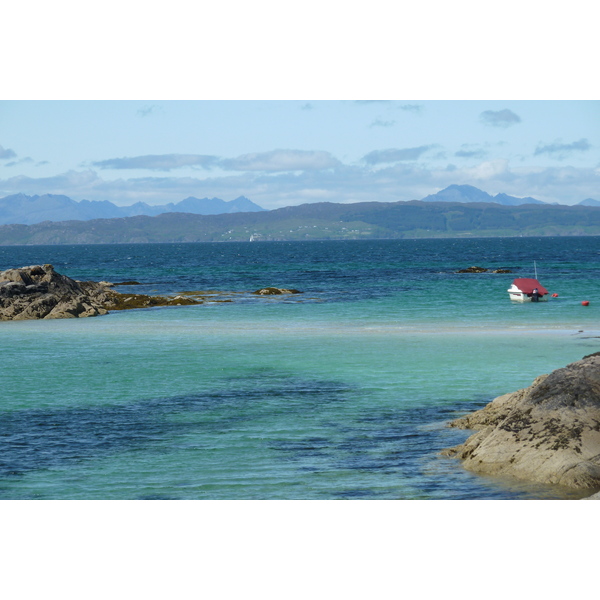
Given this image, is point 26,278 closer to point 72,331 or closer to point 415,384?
point 72,331

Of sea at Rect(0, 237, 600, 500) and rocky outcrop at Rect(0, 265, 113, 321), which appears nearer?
sea at Rect(0, 237, 600, 500)

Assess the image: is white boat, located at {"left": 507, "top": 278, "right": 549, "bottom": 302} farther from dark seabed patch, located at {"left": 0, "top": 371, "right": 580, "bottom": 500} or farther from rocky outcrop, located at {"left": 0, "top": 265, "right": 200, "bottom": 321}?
dark seabed patch, located at {"left": 0, "top": 371, "right": 580, "bottom": 500}

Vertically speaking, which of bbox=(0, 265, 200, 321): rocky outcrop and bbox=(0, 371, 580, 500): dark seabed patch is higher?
bbox=(0, 265, 200, 321): rocky outcrop

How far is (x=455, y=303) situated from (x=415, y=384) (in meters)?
32.0

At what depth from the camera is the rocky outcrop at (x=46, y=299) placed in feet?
Result: 157

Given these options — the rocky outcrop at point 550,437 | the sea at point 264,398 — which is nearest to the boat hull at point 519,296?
the sea at point 264,398

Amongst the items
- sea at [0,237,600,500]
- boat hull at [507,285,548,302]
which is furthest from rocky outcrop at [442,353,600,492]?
boat hull at [507,285,548,302]

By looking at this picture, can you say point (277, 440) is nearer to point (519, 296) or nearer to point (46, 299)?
point (46, 299)

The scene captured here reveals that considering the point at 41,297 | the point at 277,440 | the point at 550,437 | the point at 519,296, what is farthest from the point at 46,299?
the point at 550,437

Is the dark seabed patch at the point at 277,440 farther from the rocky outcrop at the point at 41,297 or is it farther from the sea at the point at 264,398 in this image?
the rocky outcrop at the point at 41,297

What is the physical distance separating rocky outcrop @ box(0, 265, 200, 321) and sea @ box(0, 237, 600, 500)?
173 cm

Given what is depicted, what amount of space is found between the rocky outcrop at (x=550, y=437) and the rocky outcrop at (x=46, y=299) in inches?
1442

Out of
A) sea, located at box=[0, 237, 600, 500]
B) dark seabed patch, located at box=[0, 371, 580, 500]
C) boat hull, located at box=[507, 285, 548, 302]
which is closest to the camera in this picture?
dark seabed patch, located at box=[0, 371, 580, 500]

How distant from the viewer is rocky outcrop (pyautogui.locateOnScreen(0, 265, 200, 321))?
48.0m
